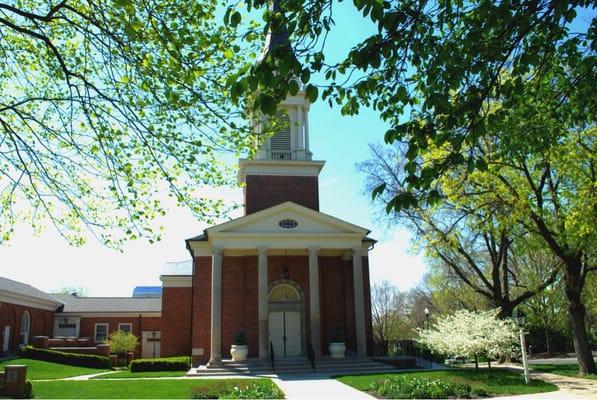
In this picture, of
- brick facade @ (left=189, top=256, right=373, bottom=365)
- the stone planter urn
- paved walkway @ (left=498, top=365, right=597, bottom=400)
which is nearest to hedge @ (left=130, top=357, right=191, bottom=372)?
brick facade @ (left=189, top=256, right=373, bottom=365)

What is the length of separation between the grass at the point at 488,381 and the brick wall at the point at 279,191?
12.6 metres

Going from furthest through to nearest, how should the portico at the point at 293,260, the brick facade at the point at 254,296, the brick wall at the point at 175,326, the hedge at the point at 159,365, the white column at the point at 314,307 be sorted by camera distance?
the brick wall at the point at 175,326 < the brick facade at the point at 254,296 < the hedge at the point at 159,365 < the portico at the point at 293,260 < the white column at the point at 314,307

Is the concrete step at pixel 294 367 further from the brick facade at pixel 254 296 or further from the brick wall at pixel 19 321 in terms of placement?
the brick wall at pixel 19 321

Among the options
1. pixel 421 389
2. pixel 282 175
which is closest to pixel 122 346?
pixel 282 175

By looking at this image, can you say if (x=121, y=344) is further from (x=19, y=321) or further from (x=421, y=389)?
(x=421, y=389)

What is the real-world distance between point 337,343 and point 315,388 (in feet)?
26.8

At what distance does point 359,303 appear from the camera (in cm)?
2558

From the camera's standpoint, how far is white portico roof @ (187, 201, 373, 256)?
1009 inches

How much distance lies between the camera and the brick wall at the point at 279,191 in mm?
30062

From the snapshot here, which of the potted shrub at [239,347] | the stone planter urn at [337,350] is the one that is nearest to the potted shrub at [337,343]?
the stone planter urn at [337,350]

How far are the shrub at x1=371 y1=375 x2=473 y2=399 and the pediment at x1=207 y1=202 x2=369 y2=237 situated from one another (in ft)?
36.5

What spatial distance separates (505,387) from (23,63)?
16330 mm

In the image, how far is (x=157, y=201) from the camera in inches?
441

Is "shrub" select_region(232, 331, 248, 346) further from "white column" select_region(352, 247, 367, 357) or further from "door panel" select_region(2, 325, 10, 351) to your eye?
"door panel" select_region(2, 325, 10, 351)
